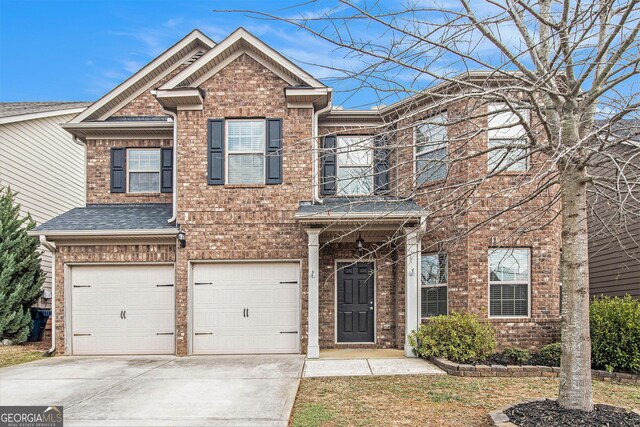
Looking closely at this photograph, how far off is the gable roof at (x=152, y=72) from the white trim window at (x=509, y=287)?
9019 mm

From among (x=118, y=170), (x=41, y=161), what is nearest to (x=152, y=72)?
(x=118, y=170)

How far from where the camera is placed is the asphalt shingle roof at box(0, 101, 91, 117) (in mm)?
14567

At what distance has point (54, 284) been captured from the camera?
1076 cm

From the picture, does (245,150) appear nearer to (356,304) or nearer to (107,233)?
(107,233)

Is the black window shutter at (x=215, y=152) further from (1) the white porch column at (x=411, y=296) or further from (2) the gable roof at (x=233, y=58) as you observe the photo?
(1) the white porch column at (x=411, y=296)

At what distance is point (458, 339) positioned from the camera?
879cm

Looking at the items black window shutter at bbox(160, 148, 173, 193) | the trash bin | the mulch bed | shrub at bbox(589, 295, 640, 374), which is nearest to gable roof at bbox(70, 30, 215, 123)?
black window shutter at bbox(160, 148, 173, 193)

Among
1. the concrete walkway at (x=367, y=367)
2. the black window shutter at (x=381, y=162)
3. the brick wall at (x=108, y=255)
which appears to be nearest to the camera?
the black window shutter at (x=381, y=162)

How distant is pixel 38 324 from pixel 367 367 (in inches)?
375

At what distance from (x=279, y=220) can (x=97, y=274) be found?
431 centimetres

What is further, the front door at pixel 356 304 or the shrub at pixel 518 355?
the front door at pixel 356 304

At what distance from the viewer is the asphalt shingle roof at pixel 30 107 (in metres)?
14.6

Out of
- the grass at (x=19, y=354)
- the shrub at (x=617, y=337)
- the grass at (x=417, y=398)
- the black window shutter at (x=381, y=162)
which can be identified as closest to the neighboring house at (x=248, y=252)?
the black window shutter at (x=381, y=162)

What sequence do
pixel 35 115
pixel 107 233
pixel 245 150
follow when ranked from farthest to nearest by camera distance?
pixel 35 115 → pixel 245 150 → pixel 107 233
